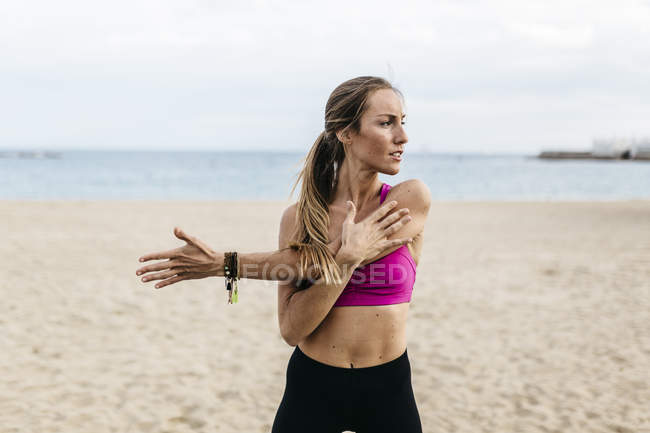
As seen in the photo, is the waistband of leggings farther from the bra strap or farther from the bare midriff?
the bra strap

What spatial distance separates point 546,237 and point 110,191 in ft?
111

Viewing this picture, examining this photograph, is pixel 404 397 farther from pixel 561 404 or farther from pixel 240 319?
pixel 240 319

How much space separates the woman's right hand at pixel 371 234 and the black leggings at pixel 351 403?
1.53 ft

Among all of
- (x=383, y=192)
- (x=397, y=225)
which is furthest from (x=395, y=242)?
(x=383, y=192)

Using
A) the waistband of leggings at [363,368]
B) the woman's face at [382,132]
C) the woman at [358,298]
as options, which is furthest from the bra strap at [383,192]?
the waistband of leggings at [363,368]

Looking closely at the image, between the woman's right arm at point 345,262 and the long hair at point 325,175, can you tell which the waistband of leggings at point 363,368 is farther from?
the long hair at point 325,175

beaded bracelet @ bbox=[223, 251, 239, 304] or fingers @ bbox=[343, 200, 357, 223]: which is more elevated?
fingers @ bbox=[343, 200, 357, 223]

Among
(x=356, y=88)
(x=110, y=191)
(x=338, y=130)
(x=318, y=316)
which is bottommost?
(x=110, y=191)

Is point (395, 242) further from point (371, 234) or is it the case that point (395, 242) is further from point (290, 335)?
point (290, 335)

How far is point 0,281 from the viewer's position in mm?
8656

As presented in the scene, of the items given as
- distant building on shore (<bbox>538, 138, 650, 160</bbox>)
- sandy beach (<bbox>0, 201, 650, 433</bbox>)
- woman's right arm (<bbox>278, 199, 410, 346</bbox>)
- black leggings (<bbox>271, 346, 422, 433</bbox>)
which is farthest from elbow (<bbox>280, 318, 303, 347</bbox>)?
distant building on shore (<bbox>538, 138, 650, 160</bbox>)

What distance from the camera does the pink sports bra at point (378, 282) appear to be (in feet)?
6.09

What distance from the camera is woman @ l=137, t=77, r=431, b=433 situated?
1.79 meters

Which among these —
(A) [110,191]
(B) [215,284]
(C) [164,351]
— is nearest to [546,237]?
(B) [215,284]
